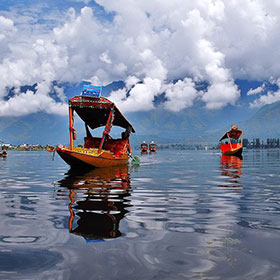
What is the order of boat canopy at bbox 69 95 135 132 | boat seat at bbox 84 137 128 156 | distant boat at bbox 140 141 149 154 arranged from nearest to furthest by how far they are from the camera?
boat canopy at bbox 69 95 135 132, boat seat at bbox 84 137 128 156, distant boat at bbox 140 141 149 154

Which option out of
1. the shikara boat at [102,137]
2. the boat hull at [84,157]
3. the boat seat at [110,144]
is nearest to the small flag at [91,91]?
the shikara boat at [102,137]

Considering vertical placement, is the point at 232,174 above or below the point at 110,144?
below

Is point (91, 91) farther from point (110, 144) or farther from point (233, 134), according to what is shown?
point (233, 134)

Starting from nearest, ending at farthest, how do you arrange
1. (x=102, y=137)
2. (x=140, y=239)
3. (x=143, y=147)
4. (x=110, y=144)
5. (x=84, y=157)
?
(x=140, y=239), (x=84, y=157), (x=102, y=137), (x=110, y=144), (x=143, y=147)

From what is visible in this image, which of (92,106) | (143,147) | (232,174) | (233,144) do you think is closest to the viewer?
(232,174)

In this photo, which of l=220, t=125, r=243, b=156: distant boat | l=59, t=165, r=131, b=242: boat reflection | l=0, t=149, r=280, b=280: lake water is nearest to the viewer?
l=0, t=149, r=280, b=280: lake water

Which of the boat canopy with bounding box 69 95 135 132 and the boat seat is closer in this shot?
the boat canopy with bounding box 69 95 135 132

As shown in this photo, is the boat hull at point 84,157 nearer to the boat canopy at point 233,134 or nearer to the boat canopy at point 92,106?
the boat canopy at point 92,106

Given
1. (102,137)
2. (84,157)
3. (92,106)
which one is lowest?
(84,157)

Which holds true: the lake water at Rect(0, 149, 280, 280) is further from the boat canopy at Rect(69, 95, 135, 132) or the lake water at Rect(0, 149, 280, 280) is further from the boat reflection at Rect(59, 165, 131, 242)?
the boat canopy at Rect(69, 95, 135, 132)

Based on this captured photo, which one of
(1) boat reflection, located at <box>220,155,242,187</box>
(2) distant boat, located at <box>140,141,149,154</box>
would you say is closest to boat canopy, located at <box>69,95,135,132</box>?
(1) boat reflection, located at <box>220,155,242,187</box>

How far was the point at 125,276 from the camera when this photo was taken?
12.4 ft

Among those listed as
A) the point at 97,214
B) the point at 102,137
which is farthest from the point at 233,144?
the point at 97,214

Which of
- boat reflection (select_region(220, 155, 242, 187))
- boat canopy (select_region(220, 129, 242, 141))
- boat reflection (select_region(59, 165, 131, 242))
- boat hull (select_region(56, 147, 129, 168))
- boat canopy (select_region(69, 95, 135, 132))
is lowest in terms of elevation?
boat reflection (select_region(220, 155, 242, 187))
